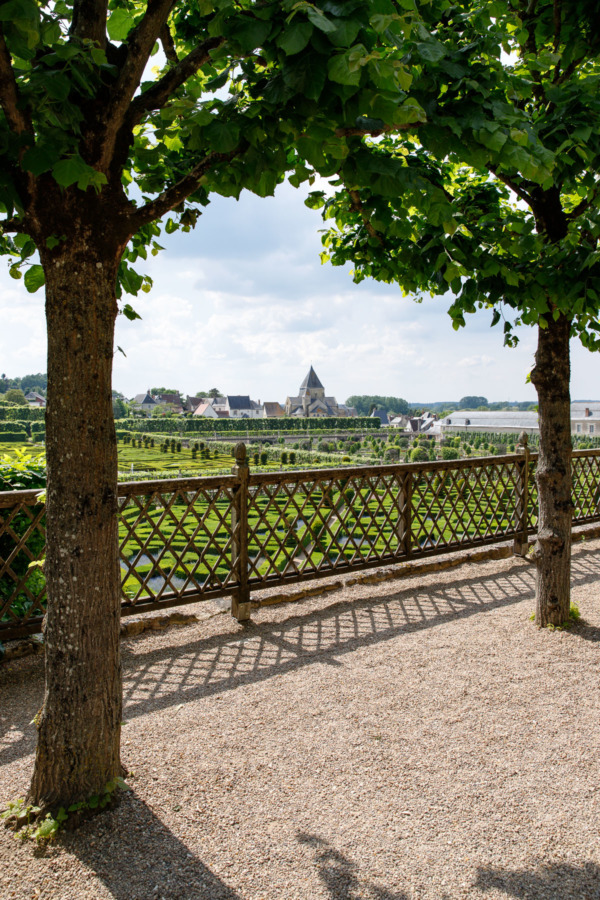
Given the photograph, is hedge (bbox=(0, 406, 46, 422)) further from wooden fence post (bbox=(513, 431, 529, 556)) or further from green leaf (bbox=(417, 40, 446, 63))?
green leaf (bbox=(417, 40, 446, 63))

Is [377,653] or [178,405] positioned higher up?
[178,405]

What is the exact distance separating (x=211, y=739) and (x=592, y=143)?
3483mm

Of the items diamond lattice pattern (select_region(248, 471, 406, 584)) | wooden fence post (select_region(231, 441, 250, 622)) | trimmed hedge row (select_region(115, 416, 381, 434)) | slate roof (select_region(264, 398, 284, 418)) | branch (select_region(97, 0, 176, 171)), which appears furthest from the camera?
slate roof (select_region(264, 398, 284, 418))

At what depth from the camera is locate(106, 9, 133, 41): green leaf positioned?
245cm

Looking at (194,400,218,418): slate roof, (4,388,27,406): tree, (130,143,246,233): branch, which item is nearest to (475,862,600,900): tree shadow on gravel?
(130,143,246,233): branch

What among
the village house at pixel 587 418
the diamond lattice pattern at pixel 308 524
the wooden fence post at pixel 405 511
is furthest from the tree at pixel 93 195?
the village house at pixel 587 418

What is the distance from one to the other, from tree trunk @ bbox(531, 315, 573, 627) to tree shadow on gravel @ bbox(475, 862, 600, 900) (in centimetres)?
241

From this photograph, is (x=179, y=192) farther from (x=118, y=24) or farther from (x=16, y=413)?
(x=16, y=413)

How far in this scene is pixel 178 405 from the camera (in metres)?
61.5

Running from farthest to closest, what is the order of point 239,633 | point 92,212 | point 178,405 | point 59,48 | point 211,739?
point 178,405 < point 239,633 < point 211,739 < point 92,212 < point 59,48

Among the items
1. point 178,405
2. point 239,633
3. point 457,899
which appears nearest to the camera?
point 457,899

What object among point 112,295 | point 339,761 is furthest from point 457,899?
point 112,295

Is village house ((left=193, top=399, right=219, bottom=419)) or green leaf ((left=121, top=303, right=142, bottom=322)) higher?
village house ((left=193, top=399, right=219, bottom=419))

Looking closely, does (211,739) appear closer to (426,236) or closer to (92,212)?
(92,212)
